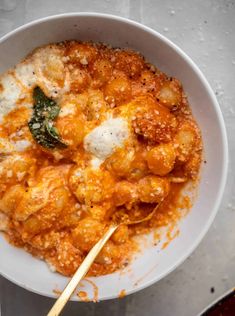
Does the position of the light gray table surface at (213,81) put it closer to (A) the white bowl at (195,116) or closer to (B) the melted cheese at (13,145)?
(A) the white bowl at (195,116)

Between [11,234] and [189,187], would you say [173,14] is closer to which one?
[189,187]

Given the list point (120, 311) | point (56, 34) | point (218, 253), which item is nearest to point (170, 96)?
point (56, 34)

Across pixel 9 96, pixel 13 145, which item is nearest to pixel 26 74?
pixel 9 96

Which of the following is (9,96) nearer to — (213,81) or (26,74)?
(26,74)

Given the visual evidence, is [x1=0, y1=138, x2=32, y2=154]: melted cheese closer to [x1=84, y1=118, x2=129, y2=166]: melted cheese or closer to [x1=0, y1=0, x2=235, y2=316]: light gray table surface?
[x1=84, y1=118, x2=129, y2=166]: melted cheese

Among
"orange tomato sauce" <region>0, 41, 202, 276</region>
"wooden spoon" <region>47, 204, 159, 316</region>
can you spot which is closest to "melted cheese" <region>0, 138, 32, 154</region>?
"orange tomato sauce" <region>0, 41, 202, 276</region>

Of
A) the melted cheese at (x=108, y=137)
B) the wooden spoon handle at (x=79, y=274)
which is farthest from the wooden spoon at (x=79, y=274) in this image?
the melted cheese at (x=108, y=137)
